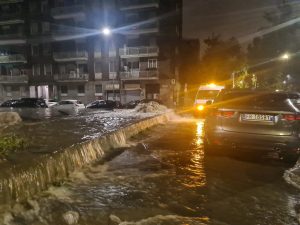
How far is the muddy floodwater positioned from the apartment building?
36.5 metres

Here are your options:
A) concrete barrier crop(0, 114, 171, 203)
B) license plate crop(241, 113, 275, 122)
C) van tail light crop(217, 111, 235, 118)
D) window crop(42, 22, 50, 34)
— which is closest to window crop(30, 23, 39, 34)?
window crop(42, 22, 50, 34)

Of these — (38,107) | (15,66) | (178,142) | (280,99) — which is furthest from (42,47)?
(280,99)

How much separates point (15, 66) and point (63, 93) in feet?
30.8

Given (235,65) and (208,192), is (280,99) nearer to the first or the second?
(208,192)

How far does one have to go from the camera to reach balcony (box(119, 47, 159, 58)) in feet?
143

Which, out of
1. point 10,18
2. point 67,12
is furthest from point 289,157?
point 10,18

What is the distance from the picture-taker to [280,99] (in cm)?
730

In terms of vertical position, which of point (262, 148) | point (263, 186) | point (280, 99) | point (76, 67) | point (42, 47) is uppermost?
point (42, 47)

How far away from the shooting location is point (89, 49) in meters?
47.3

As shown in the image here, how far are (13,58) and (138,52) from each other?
20.0 m

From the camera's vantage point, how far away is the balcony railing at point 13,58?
49812mm

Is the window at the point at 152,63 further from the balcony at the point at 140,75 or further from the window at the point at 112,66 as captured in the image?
the window at the point at 112,66

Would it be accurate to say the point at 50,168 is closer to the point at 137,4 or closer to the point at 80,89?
the point at 137,4

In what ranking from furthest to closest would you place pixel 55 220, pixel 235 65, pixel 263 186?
pixel 235 65, pixel 263 186, pixel 55 220
